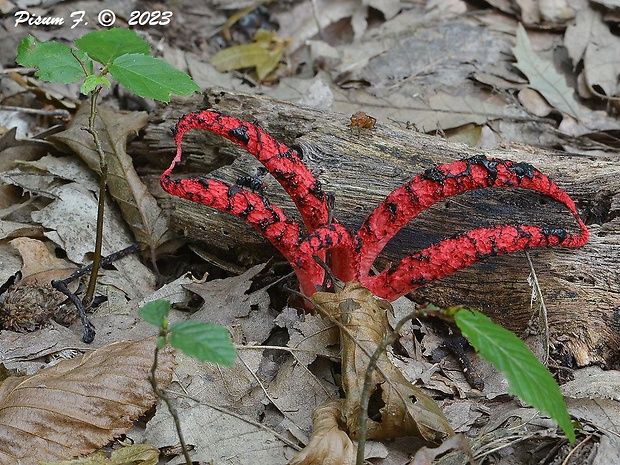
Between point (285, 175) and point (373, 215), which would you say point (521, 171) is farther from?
point (285, 175)

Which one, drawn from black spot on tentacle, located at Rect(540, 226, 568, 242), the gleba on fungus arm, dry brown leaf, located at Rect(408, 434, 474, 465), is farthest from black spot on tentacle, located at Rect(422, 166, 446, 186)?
dry brown leaf, located at Rect(408, 434, 474, 465)

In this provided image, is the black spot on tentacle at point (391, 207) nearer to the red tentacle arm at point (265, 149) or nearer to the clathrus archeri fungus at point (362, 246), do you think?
the clathrus archeri fungus at point (362, 246)

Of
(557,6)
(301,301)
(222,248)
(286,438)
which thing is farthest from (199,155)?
(557,6)

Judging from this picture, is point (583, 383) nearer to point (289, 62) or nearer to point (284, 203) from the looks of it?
point (284, 203)

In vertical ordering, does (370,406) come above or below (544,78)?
below

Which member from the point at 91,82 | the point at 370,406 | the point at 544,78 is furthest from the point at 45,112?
the point at 544,78

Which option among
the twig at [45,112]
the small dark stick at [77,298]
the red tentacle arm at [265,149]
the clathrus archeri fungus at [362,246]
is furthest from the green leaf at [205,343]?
the twig at [45,112]
